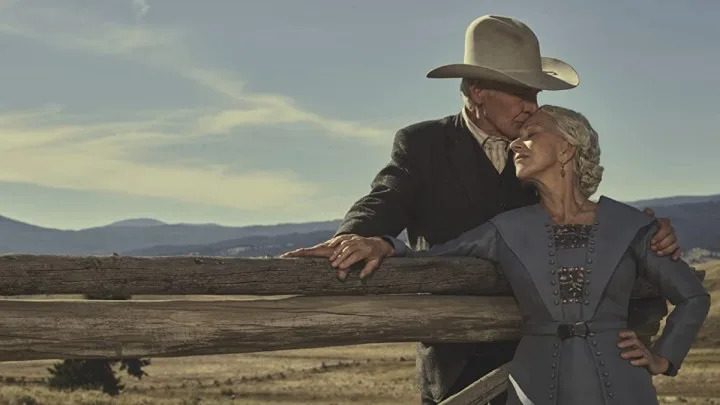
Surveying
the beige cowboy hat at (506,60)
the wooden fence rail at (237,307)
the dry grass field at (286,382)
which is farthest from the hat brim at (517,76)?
the dry grass field at (286,382)

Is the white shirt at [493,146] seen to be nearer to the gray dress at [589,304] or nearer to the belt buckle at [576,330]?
the gray dress at [589,304]

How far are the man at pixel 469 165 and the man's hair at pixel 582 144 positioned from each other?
1.61 ft

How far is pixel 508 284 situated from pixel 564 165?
2.39 feet

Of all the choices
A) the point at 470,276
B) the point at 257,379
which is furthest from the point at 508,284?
the point at 257,379

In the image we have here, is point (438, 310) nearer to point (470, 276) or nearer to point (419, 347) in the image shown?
point (470, 276)

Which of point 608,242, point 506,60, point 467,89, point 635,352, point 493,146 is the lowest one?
point 635,352

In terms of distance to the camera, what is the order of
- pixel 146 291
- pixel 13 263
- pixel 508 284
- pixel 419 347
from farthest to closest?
pixel 419 347
pixel 508 284
pixel 146 291
pixel 13 263

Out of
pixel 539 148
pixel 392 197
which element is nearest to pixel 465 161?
pixel 392 197

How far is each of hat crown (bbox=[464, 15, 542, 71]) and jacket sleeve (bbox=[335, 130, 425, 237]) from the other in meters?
0.52

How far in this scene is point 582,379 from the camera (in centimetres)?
400

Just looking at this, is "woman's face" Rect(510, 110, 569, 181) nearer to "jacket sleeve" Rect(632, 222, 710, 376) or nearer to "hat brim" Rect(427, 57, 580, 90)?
"hat brim" Rect(427, 57, 580, 90)

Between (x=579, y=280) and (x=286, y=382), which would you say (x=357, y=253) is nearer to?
(x=579, y=280)

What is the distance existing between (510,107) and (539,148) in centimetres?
60

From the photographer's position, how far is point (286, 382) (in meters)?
51.6
